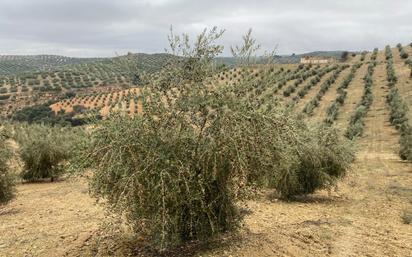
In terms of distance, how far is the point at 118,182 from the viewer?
9.73m

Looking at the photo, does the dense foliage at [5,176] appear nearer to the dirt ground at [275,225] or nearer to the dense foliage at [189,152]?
the dirt ground at [275,225]

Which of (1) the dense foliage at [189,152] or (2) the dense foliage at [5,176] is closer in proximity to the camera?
(1) the dense foliage at [189,152]

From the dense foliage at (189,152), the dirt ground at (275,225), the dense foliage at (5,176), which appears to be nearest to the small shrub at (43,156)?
the dirt ground at (275,225)

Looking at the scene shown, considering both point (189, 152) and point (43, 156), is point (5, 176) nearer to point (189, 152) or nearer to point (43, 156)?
point (43, 156)

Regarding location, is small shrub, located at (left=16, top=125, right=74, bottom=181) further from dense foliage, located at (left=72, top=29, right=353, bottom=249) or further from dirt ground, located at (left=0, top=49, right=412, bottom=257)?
dense foliage, located at (left=72, top=29, right=353, bottom=249)

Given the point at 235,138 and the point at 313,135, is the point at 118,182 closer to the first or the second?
the point at 235,138

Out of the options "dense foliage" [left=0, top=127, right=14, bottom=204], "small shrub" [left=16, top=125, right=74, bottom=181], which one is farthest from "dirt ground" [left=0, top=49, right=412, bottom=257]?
"small shrub" [left=16, top=125, right=74, bottom=181]

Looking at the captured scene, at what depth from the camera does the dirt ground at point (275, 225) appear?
11195 millimetres

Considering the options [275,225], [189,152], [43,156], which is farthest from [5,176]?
[189,152]

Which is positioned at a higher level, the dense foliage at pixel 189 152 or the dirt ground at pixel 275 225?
the dense foliage at pixel 189 152

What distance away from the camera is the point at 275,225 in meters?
13.9

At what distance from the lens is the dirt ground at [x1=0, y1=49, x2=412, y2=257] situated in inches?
441

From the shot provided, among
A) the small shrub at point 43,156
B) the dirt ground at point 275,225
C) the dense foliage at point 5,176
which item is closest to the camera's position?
the dirt ground at point 275,225

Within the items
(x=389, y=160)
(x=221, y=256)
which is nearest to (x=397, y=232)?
(x=221, y=256)
